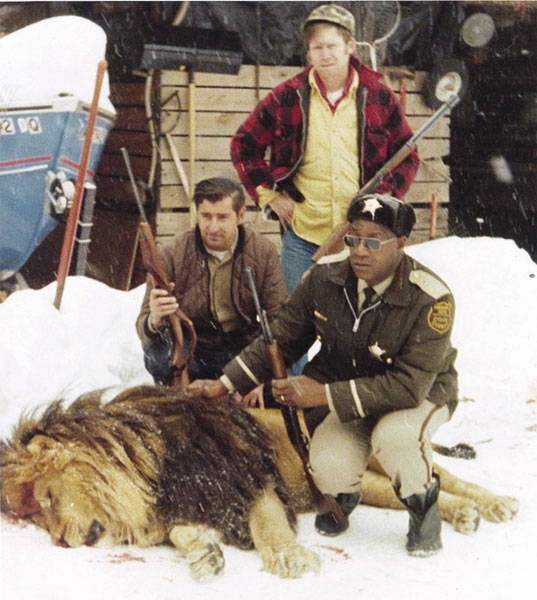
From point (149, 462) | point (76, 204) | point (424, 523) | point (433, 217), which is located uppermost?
point (76, 204)

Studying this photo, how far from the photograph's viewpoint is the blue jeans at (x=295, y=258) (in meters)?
3.22

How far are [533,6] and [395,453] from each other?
3076mm

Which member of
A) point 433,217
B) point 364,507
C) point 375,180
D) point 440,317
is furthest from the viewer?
point 433,217

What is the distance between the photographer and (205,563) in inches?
86.6

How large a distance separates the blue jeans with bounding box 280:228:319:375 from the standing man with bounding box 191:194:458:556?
730 mm

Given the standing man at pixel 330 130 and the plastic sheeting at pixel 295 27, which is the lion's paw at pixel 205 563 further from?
the plastic sheeting at pixel 295 27

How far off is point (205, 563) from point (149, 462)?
1.24ft

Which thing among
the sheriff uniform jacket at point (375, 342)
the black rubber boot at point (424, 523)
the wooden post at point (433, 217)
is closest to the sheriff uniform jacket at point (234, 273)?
the sheriff uniform jacket at point (375, 342)

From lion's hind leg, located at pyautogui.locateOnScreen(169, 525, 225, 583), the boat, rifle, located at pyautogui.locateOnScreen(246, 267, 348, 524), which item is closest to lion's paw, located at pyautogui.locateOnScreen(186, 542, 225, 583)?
lion's hind leg, located at pyautogui.locateOnScreen(169, 525, 225, 583)

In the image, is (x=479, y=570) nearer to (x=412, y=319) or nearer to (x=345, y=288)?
(x=412, y=319)

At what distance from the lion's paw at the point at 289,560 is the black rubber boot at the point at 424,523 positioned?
290 millimetres

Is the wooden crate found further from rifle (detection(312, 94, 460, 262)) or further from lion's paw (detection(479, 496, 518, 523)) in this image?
lion's paw (detection(479, 496, 518, 523))

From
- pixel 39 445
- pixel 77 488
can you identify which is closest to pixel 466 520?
pixel 77 488

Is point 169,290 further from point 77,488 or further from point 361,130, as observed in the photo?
point 361,130
